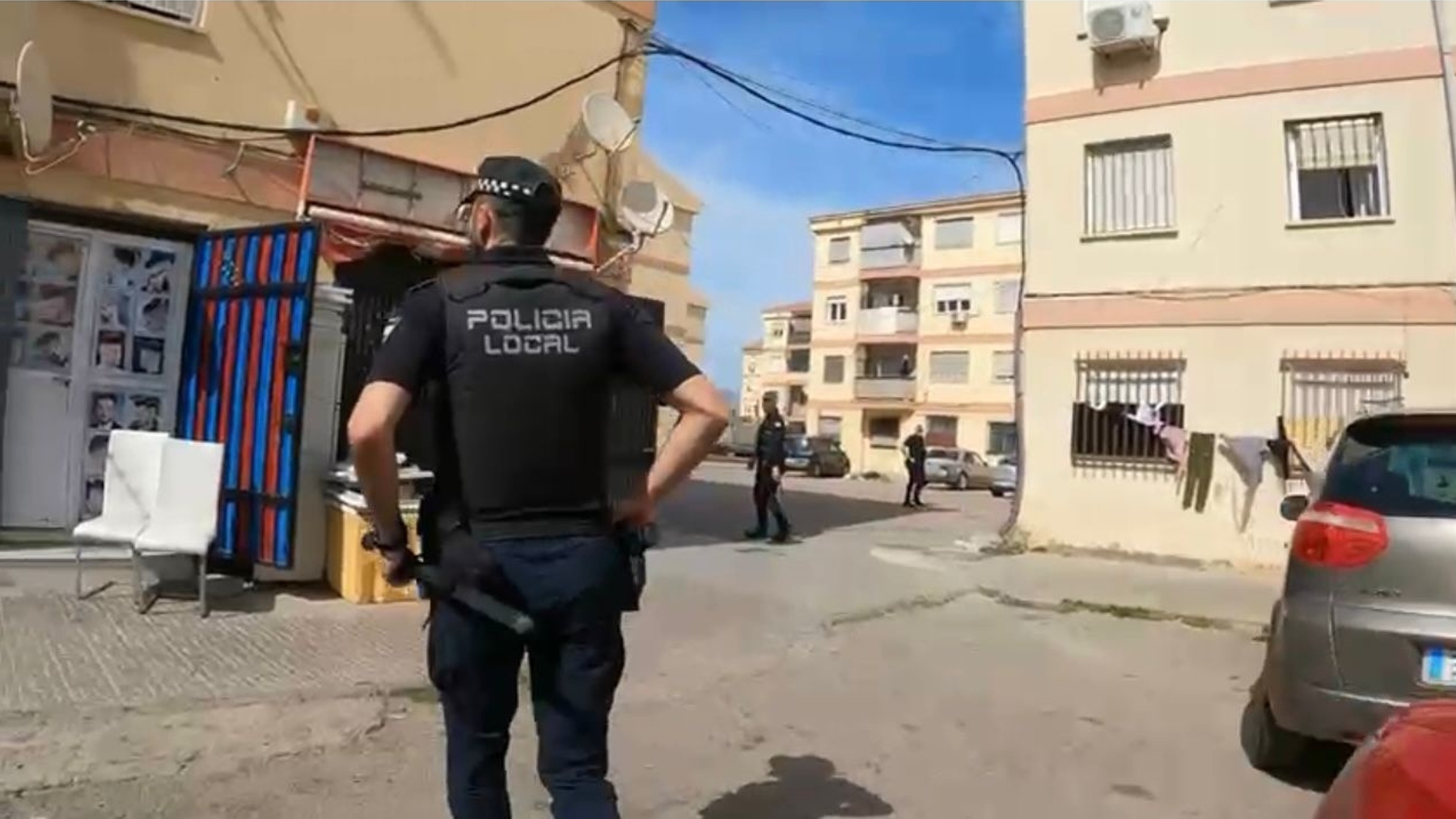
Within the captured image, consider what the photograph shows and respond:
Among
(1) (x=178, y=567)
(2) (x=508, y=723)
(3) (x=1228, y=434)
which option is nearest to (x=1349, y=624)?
(2) (x=508, y=723)

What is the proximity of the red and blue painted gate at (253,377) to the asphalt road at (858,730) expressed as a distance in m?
2.57

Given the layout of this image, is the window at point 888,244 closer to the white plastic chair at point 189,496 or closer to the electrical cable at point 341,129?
the electrical cable at point 341,129

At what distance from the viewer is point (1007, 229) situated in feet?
160

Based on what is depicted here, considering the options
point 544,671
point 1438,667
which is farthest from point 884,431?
point 544,671

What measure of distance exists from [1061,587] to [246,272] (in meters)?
7.60

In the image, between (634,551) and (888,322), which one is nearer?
(634,551)

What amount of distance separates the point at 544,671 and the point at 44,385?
20.7 ft

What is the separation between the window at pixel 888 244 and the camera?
52969 mm

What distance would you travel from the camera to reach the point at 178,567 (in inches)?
275

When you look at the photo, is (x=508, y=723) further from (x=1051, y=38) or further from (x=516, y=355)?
(x=1051, y=38)

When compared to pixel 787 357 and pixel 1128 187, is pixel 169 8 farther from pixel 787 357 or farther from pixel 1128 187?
pixel 787 357

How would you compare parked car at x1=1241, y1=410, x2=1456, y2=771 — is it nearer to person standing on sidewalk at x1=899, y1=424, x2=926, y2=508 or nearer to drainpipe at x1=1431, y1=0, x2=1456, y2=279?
drainpipe at x1=1431, y1=0, x2=1456, y2=279

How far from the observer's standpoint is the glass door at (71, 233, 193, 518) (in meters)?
7.53

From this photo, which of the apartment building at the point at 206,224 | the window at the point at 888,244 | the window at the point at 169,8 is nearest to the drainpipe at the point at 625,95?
the apartment building at the point at 206,224
